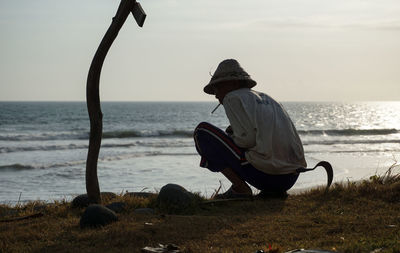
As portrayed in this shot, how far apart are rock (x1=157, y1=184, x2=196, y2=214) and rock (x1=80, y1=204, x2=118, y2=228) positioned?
758 millimetres

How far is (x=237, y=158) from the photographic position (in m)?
5.25

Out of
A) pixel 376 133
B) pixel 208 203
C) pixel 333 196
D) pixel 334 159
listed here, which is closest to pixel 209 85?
pixel 208 203

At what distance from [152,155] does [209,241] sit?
44.7 ft

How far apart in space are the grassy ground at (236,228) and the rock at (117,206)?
0.09 m

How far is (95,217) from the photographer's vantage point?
4.29 m

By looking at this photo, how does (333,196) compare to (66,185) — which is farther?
(66,185)

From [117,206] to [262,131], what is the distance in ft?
5.39

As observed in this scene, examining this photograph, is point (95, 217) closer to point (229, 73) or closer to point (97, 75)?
point (97, 75)

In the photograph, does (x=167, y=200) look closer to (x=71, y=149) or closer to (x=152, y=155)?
(x=152, y=155)

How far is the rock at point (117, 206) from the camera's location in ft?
16.6

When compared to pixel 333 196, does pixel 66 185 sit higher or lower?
lower

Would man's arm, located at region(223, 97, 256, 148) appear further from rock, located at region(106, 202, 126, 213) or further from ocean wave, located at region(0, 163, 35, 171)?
ocean wave, located at region(0, 163, 35, 171)

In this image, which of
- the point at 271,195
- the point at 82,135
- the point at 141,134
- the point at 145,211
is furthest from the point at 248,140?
the point at 82,135

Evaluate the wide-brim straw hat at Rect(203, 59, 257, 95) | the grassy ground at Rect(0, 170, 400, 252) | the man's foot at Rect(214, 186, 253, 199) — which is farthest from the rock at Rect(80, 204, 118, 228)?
the wide-brim straw hat at Rect(203, 59, 257, 95)
